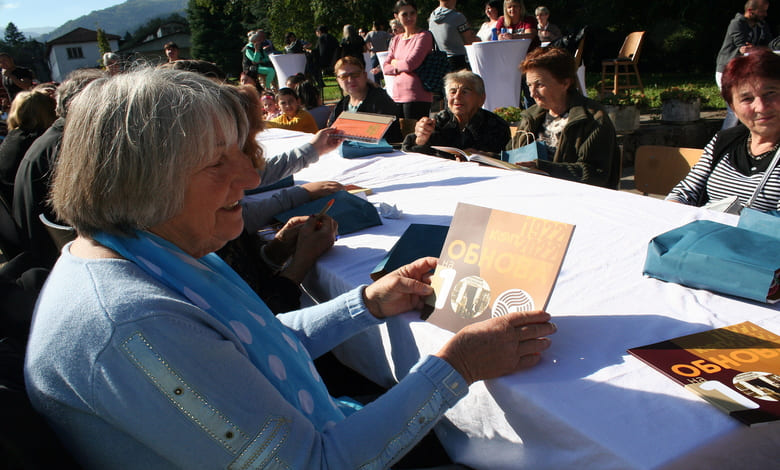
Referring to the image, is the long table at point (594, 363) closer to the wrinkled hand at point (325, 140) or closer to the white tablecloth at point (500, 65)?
the wrinkled hand at point (325, 140)

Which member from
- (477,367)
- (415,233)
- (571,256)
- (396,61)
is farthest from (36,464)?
(396,61)

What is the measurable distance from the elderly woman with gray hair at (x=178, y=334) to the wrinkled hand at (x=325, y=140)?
5.97 ft

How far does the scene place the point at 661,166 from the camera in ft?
9.83

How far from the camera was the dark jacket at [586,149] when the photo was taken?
9.62ft

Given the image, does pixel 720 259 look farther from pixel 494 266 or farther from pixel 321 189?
pixel 321 189

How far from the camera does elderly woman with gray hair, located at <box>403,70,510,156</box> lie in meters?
3.73

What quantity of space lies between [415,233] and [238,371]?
93cm

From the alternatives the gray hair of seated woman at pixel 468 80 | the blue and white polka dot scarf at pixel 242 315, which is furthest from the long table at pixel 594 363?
the gray hair of seated woman at pixel 468 80

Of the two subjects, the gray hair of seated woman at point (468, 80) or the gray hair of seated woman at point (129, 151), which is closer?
the gray hair of seated woman at point (129, 151)

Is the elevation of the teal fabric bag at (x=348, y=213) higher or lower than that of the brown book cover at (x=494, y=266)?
lower

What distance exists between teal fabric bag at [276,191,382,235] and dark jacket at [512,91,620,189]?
4.20ft

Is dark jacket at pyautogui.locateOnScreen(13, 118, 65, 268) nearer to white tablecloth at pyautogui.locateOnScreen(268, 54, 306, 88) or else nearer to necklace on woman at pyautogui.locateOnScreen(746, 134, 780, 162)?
necklace on woman at pyautogui.locateOnScreen(746, 134, 780, 162)

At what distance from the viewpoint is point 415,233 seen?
5.36 feet

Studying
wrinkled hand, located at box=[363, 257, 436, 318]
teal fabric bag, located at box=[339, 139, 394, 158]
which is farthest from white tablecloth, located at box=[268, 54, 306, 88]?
wrinkled hand, located at box=[363, 257, 436, 318]
